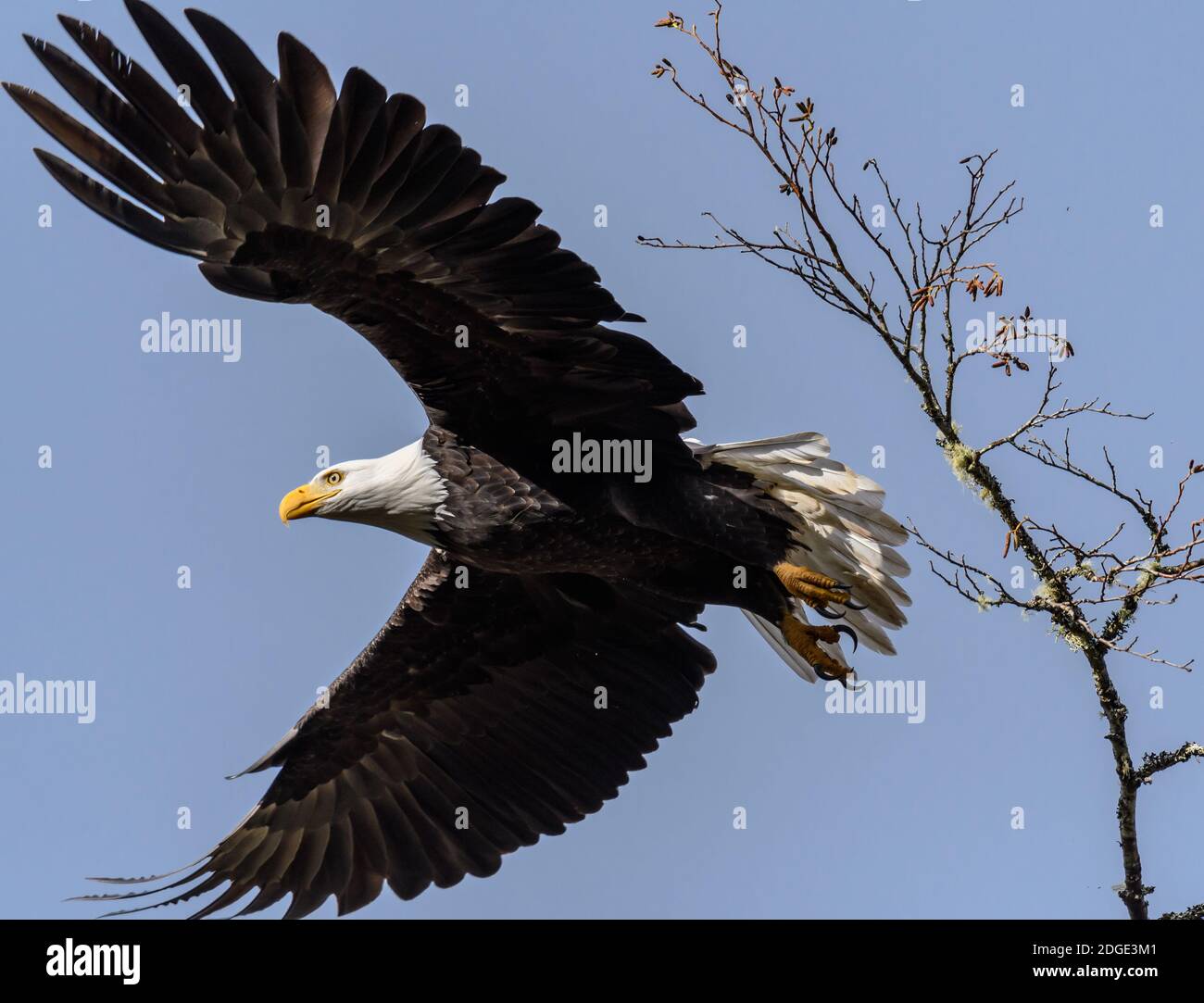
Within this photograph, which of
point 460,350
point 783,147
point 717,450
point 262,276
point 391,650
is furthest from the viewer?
point 391,650

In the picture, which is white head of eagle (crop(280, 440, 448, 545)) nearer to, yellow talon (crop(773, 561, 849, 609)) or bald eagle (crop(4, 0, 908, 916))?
bald eagle (crop(4, 0, 908, 916))

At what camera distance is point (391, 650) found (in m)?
8.62

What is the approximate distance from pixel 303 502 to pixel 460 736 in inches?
70.6

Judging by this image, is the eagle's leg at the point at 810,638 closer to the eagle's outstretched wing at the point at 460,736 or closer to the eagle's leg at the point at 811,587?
the eagle's leg at the point at 811,587

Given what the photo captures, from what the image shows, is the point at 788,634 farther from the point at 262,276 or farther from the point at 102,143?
the point at 102,143

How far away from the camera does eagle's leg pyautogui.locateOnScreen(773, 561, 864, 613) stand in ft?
Result: 25.5

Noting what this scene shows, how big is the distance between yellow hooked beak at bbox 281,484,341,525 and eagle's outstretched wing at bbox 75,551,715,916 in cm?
93

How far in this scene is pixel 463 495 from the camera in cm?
738

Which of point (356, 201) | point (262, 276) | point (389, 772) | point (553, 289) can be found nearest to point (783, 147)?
point (553, 289)

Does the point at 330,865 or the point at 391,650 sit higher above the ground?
the point at 391,650

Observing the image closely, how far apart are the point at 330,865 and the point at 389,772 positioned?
54 centimetres

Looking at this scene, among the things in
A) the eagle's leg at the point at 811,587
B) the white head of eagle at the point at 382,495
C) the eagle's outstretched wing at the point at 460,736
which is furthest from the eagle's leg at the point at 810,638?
the white head of eagle at the point at 382,495

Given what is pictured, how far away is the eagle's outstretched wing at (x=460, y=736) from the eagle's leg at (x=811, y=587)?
71 cm

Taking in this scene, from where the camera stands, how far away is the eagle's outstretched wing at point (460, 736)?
8.52m
